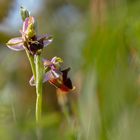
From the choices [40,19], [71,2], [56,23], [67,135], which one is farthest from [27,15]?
[71,2]

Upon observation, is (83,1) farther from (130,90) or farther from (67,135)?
(67,135)


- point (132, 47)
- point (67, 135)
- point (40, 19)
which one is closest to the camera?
point (67, 135)

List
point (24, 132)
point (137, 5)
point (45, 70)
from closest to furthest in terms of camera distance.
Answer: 1. point (24, 132)
2. point (45, 70)
3. point (137, 5)

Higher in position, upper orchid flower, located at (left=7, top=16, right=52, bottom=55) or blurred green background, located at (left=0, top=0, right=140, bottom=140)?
upper orchid flower, located at (left=7, top=16, right=52, bottom=55)

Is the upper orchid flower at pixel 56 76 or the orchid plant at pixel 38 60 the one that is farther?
the upper orchid flower at pixel 56 76

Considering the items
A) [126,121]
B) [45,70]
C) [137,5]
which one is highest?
[137,5]

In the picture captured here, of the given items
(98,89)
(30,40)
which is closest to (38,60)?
(30,40)

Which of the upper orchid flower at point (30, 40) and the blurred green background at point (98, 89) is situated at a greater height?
the upper orchid flower at point (30, 40)
